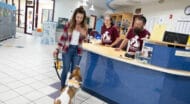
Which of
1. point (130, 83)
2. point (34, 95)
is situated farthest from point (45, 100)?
point (130, 83)

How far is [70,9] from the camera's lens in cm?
853

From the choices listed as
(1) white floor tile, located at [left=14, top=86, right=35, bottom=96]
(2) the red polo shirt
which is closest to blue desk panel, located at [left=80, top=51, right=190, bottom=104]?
(2) the red polo shirt

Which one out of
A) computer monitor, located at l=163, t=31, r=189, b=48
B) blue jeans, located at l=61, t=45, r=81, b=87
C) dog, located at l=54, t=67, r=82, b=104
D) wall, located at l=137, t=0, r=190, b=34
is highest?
wall, located at l=137, t=0, r=190, b=34

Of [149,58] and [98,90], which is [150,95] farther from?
[98,90]

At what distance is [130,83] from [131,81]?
4cm

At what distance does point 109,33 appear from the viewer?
3.38m

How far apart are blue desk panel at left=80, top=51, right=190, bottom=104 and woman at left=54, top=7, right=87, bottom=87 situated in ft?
1.48

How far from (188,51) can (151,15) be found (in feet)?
13.6

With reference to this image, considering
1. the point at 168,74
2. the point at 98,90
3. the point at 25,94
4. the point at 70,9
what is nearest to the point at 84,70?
the point at 98,90

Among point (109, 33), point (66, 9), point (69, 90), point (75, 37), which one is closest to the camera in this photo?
point (69, 90)

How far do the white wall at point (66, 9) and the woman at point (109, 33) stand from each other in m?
5.21

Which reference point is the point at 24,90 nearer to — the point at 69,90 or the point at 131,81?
the point at 69,90

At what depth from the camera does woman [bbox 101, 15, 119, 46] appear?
3.37m

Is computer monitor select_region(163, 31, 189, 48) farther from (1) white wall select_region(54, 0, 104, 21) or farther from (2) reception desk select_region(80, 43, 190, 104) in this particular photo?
(1) white wall select_region(54, 0, 104, 21)
